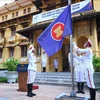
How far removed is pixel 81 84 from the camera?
303 inches

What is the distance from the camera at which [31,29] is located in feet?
60.5

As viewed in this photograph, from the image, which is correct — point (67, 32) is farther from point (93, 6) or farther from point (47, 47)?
point (93, 6)

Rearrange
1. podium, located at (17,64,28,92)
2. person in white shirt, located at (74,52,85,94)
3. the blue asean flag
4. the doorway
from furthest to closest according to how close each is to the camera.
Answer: the doorway → podium, located at (17,64,28,92) → person in white shirt, located at (74,52,85,94) → the blue asean flag

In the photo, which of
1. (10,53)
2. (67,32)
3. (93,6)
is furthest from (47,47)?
(10,53)

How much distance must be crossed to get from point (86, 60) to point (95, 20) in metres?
10.4

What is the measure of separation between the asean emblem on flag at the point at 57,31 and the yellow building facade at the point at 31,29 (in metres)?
9.34

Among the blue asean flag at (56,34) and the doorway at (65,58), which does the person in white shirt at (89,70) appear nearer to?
the blue asean flag at (56,34)

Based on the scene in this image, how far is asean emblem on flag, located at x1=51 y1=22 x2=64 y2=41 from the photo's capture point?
5508 millimetres

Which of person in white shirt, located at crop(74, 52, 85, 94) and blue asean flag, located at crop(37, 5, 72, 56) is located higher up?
blue asean flag, located at crop(37, 5, 72, 56)

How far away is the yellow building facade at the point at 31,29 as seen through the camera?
1520cm

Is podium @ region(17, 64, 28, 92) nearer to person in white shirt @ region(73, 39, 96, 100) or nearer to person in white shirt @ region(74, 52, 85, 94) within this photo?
person in white shirt @ region(74, 52, 85, 94)

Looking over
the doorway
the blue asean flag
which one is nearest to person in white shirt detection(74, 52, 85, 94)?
the blue asean flag

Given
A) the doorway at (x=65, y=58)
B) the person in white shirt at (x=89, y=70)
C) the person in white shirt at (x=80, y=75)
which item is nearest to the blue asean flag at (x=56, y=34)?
the person in white shirt at (x=89, y=70)

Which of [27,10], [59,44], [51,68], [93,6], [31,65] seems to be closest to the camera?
[59,44]
